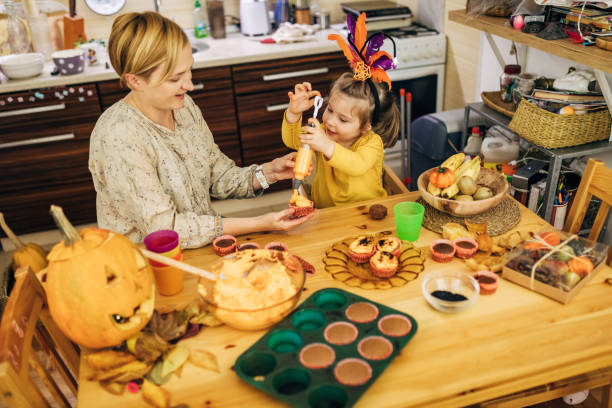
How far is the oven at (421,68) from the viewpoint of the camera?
10.7 ft

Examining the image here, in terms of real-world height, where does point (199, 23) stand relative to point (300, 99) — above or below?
above

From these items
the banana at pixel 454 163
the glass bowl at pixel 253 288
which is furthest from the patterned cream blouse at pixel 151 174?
the banana at pixel 454 163

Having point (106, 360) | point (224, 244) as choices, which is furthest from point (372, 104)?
point (106, 360)

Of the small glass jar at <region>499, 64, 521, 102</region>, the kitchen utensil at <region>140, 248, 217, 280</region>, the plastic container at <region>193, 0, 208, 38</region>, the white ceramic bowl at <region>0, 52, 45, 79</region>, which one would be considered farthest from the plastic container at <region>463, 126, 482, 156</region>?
the white ceramic bowl at <region>0, 52, 45, 79</region>

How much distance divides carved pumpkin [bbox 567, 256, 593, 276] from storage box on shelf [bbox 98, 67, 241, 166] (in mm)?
2295

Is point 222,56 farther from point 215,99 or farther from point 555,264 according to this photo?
point 555,264

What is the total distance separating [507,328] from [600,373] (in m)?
0.36

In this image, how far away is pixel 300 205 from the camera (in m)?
1.46

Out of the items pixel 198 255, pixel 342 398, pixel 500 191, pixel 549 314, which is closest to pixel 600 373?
pixel 549 314

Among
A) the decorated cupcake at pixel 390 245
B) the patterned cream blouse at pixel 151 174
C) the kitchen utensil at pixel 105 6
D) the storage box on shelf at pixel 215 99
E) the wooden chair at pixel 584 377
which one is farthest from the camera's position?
the kitchen utensil at pixel 105 6

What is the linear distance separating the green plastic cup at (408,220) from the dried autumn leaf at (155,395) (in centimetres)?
74

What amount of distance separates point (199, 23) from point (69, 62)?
97 cm

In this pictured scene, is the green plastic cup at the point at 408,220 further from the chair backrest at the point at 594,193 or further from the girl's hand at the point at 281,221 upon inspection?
the chair backrest at the point at 594,193

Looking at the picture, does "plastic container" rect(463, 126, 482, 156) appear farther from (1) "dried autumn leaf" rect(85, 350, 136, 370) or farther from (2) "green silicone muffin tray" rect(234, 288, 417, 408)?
(1) "dried autumn leaf" rect(85, 350, 136, 370)
